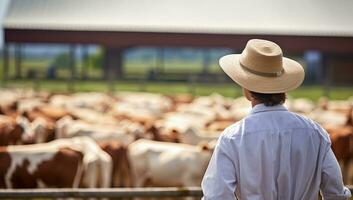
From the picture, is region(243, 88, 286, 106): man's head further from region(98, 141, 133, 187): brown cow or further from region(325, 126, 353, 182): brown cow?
region(325, 126, 353, 182): brown cow

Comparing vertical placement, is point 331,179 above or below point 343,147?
above

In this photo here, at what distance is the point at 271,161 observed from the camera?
315 cm

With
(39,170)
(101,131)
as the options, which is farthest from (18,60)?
(39,170)

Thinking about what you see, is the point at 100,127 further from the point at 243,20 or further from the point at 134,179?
the point at 243,20

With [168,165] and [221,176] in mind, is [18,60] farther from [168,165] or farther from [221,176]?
[221,176]

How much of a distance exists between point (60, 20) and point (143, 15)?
4.45 m

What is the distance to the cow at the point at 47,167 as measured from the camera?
8352 millimetres

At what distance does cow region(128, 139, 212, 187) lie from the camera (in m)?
9.41

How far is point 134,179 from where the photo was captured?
955cm

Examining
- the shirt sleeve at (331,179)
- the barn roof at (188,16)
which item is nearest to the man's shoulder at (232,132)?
the shirt sleeve at (331,179)

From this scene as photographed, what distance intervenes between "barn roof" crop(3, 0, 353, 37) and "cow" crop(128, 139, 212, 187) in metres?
28.2

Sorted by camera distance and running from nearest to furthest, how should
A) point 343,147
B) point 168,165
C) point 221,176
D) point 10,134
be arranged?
point 221,176
point 168,165
point 10,134
point 343,147

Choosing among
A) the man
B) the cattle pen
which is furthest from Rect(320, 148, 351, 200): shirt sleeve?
the cattle pen

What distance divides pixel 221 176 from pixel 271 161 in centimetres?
23
